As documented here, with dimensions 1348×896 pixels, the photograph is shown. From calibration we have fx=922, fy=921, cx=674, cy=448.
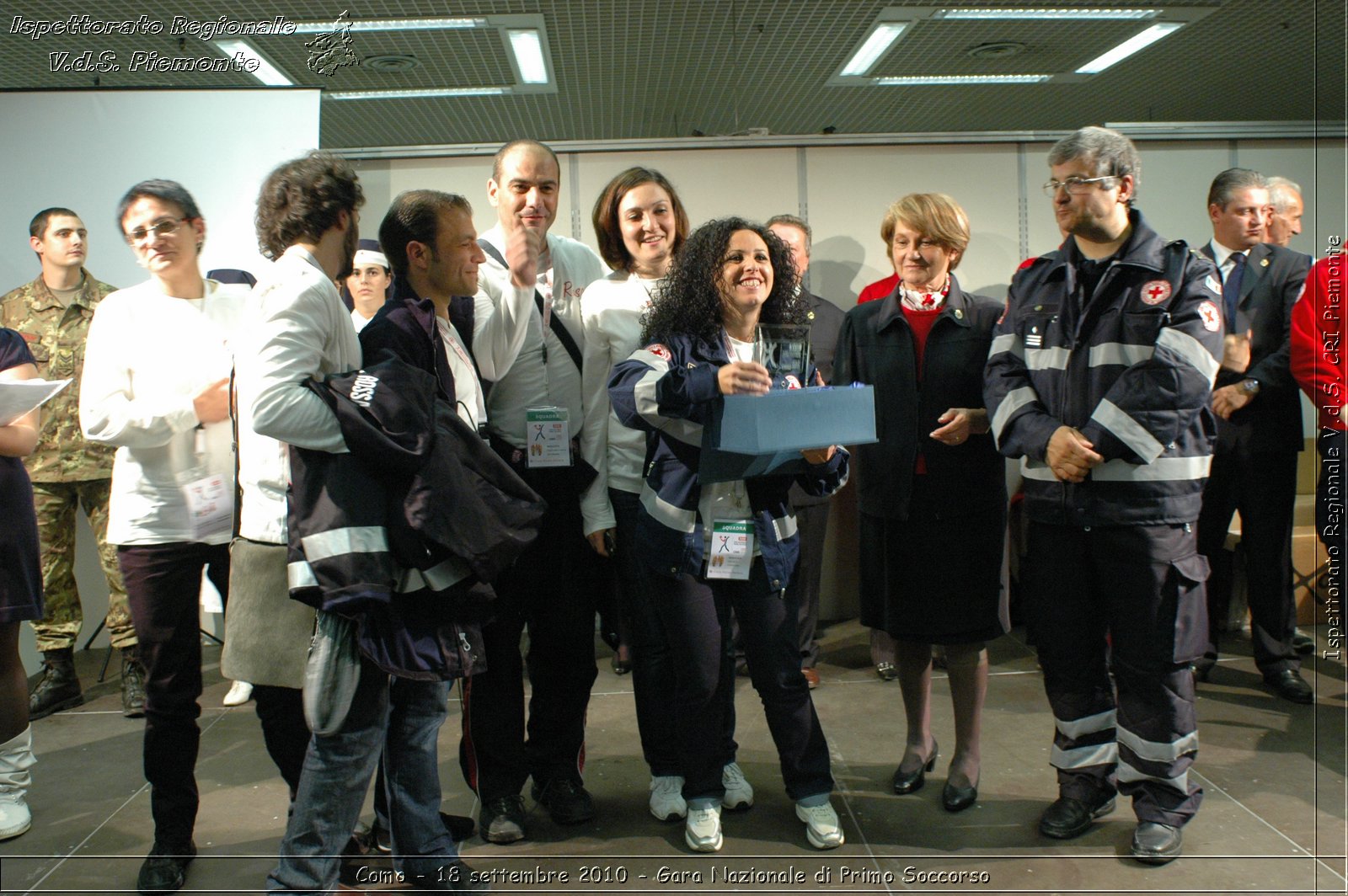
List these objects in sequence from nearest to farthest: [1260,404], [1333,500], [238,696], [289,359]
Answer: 1. [289,359]
2. [1333,500]
3. [1260,404]
4. [238,696]

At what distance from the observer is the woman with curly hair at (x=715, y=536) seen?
2199 millimetres

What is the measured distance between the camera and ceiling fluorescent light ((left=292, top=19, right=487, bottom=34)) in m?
3.57

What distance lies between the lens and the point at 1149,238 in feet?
7.34

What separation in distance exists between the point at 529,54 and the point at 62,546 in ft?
15.8

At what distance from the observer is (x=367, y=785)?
185 centimetres

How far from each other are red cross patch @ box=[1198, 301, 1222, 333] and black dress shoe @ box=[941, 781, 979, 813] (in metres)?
1.32

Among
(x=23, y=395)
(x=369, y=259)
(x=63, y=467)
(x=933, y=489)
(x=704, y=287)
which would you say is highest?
(x=369, y=259)

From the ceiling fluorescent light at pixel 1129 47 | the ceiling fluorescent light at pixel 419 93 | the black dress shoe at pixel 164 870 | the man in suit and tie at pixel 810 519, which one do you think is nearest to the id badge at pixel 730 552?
the man in suit and tie at pixel 810 519

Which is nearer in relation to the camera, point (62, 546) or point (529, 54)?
point (62, 546)

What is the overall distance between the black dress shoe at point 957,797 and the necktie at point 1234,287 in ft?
6.48

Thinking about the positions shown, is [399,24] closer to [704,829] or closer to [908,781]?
[704,829]

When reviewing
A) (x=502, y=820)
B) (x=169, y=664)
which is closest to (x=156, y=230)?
(x=169, y=664)

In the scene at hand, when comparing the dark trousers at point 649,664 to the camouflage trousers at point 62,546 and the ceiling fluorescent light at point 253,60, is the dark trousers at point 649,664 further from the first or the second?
the camouflage trousers at point 62,546

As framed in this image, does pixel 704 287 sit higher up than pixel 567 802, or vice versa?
pixel 704 287
